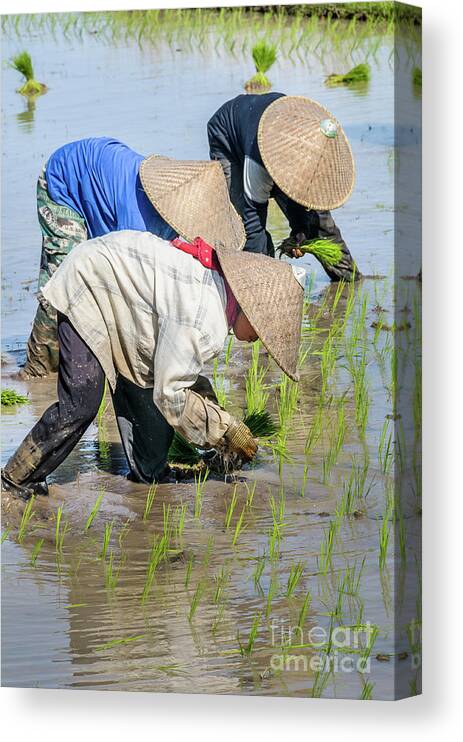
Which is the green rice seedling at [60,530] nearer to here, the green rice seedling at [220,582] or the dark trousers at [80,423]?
the dark trousers at [80,423]

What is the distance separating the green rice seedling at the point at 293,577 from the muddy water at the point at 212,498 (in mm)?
15

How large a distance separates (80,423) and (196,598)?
75cm

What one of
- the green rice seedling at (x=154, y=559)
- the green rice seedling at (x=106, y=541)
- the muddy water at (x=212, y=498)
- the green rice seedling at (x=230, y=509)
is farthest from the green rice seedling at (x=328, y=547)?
the green rice seedling at (x=106, y=541)

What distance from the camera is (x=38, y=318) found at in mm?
7676

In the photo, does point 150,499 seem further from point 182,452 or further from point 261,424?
point 261,424

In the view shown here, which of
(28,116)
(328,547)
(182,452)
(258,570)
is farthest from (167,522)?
(28,116)

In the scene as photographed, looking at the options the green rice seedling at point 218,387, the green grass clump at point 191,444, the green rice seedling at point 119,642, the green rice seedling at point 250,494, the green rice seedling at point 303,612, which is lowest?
the green rice seedling at point 119,642

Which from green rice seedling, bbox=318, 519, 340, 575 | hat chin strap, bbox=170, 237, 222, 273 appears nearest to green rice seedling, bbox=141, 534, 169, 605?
green rice seedling, bbox=318, 519, 340, 575

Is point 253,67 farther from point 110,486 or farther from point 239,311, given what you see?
point 110,486

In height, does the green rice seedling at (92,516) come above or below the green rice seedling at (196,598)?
above

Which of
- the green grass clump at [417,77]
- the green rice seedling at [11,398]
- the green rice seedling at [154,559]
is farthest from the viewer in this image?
the green rice seedling at [11,398]

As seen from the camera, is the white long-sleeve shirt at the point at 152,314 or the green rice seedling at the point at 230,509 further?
the green rice seedling at the point at 230,509

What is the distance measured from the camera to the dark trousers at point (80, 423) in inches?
290

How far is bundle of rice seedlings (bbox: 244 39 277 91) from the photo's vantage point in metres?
7.39
